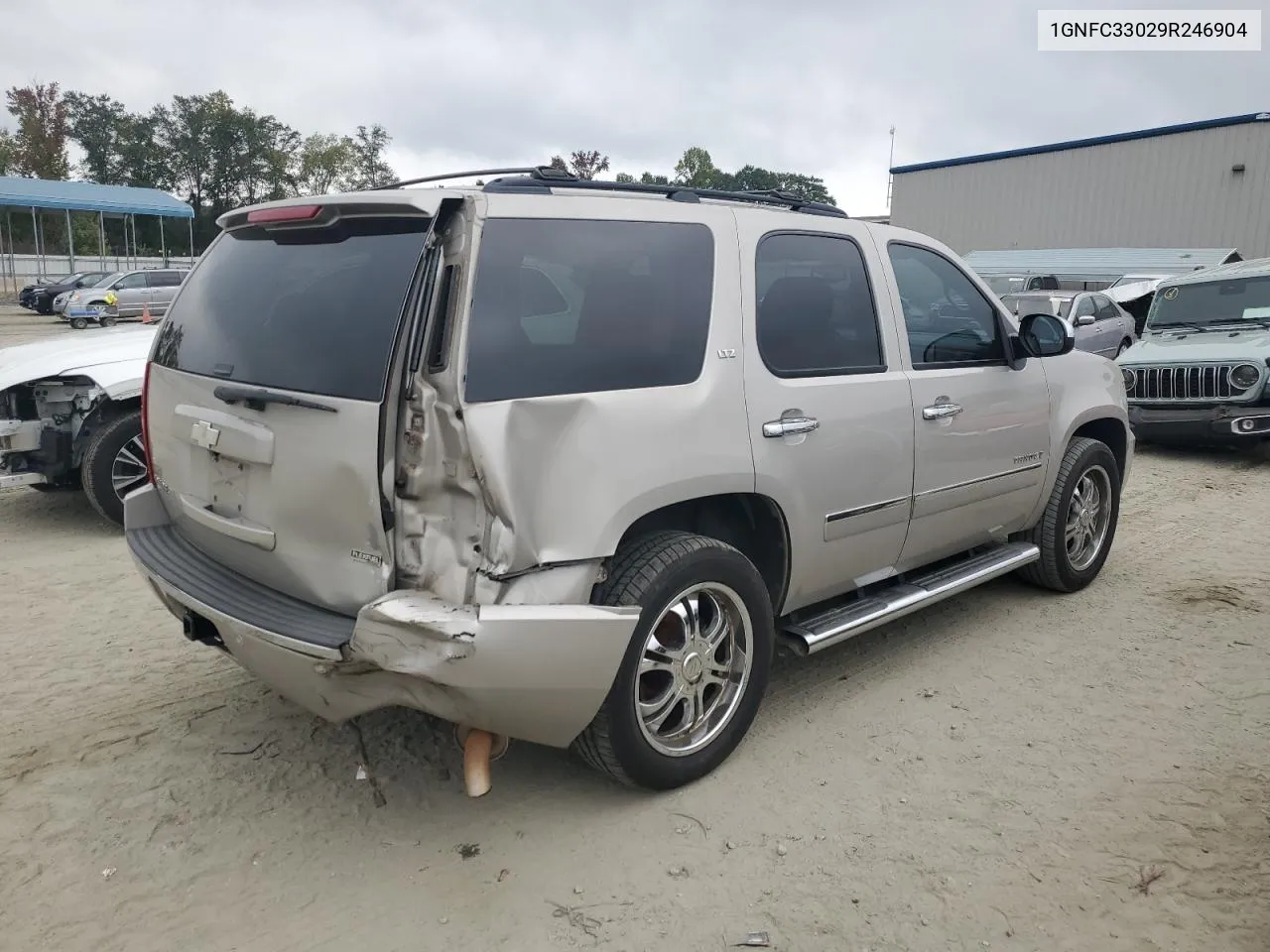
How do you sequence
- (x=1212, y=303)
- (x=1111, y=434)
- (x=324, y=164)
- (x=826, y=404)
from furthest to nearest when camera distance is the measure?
(x=324, y=164) → (x=1212, y=303) → (x=1111, y=434) → (x=826, y=404)

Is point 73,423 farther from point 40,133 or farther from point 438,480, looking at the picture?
point 40,133

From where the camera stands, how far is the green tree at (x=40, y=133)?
55.4 metres

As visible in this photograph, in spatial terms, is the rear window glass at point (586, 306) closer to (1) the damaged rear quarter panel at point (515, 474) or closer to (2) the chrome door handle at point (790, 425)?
(1) the damaged rear quarter panel at point (515, 474)

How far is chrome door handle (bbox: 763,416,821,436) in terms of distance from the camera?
3309mm

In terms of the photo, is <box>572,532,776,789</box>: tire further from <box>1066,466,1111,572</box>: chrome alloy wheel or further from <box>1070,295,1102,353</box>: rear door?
<box>1070,295,1102,353</box>: rear door

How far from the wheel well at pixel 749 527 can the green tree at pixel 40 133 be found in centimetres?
6502

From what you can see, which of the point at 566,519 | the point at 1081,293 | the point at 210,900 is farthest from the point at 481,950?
the point at 1081,293

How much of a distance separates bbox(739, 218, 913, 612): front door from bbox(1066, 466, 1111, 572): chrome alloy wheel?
173 cm

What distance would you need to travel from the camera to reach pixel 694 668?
319 cm

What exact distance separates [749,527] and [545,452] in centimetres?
117

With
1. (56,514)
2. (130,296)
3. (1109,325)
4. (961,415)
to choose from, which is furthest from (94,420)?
(130,296)

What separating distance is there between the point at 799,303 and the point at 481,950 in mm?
2447

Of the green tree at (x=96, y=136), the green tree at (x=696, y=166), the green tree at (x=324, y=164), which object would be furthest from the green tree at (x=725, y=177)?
the green tree at (x=96, y=136)

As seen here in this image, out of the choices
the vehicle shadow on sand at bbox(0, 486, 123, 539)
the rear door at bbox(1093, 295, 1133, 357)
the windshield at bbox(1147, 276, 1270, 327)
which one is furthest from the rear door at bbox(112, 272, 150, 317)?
the windshield at bbox(1147, 276, 1270, 327)
